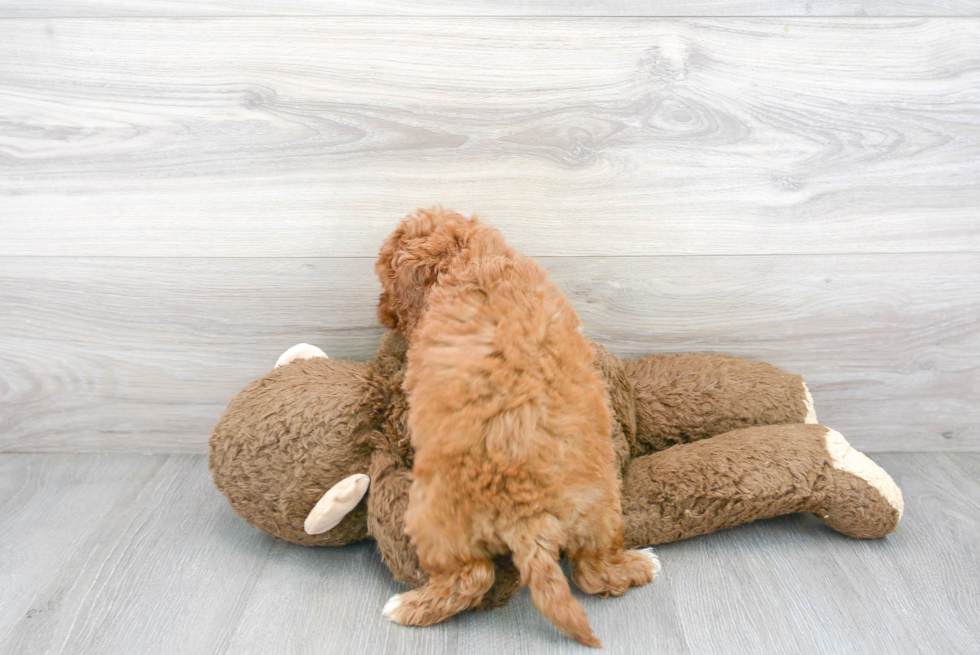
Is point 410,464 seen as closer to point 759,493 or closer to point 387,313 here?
point 387,313

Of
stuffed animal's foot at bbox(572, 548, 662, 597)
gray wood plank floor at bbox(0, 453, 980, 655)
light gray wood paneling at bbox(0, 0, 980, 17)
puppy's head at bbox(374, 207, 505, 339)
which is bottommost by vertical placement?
gray wood plank floor at bbox(0, 453, 980, 655)

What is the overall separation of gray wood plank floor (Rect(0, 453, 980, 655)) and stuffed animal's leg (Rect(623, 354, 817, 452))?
160 mm

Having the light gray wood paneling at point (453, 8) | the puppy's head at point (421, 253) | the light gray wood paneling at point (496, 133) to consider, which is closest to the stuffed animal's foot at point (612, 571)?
the puppy's head at point (421, 253)

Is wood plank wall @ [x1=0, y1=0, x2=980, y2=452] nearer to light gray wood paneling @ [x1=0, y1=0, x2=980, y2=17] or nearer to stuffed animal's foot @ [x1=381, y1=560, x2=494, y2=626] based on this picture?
light gray wood paneling @ [x1=0, y1=0, x2=980, y2=17]

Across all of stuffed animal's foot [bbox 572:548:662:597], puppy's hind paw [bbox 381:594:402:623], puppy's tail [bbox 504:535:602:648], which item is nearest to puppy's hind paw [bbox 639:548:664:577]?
stuffed animal's foot [bbox 572:548:662:597]

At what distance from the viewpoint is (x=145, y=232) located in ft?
3.78

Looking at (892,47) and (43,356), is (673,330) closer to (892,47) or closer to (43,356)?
(892,47)

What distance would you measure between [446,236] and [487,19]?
40 centimetres

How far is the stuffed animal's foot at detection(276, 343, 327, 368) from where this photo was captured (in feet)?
3.59

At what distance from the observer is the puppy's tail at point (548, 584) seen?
77 cm

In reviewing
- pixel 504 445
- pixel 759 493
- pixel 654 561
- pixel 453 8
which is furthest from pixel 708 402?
pixel 453 8

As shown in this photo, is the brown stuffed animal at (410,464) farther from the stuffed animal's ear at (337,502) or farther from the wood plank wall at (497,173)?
the wood plank wall at (497,173)

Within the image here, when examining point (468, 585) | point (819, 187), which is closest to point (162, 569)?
point (468, 585)

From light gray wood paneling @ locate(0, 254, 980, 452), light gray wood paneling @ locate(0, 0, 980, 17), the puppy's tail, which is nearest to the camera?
the puppy's tail
